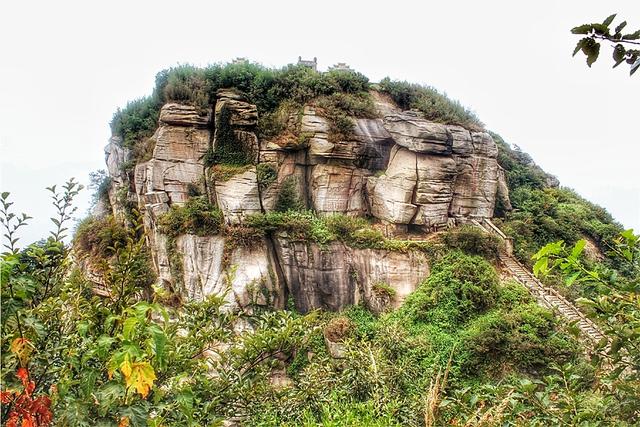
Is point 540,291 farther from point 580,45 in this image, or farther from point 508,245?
point 580,45

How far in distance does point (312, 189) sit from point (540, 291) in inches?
355

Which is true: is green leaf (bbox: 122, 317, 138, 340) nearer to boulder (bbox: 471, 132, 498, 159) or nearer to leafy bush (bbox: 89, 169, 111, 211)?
boulder (bbox: 471, 132, 498, 159)

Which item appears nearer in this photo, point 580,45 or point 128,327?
point 580,45

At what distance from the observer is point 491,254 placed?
49.7ft

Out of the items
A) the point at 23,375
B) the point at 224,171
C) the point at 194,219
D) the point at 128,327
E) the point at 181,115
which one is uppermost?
the point at 128,327

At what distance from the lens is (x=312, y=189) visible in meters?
16.8

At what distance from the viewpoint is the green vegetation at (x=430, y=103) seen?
17344 mm

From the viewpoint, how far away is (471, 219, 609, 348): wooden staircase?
12.1 metres

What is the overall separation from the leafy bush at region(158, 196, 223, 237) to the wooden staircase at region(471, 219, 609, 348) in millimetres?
10612

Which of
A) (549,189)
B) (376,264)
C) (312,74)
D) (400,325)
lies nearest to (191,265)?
(376,264)

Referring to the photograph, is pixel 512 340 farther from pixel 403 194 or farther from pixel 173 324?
pixel 173 324

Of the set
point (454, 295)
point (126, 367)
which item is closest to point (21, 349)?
point (126, 367)

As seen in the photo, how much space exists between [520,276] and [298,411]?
1200 cm

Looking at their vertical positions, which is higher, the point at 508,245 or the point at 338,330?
the point at 508,245
